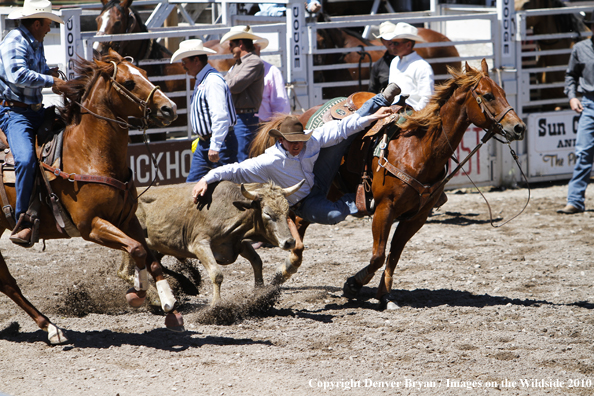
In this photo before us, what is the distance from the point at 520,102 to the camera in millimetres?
11414

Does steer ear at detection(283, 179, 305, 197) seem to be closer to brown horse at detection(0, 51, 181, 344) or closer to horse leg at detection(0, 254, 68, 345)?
brown horse at detection(0, 51, 181, 344)

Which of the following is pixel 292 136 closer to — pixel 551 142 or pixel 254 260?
pixel 254 260

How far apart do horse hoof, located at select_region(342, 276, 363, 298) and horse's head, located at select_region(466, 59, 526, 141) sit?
5.64ft

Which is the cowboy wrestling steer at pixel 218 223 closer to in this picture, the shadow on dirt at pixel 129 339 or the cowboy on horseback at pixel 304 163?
the cowboy on horseback at pixel 304 163

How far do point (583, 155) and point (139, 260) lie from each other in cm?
694

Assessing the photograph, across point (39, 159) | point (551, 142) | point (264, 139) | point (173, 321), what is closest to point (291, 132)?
point (264, 139)

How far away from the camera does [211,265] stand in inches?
228

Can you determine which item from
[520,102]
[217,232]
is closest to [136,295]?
[217,232]

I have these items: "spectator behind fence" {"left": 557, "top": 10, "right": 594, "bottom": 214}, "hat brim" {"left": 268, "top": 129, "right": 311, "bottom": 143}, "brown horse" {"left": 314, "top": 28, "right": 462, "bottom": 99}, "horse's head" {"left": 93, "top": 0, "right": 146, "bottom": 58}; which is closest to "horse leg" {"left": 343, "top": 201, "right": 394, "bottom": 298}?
"hat brim" {"left": 268, "top": 129, "right": 311, "bottom": 143}

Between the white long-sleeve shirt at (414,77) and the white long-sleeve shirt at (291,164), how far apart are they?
154 centimetres

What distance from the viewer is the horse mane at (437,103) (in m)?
5.85

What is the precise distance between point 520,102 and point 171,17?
7101 millimetres

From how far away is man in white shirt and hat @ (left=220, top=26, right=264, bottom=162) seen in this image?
777 centimetres

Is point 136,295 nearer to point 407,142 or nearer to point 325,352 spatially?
point 325,352
